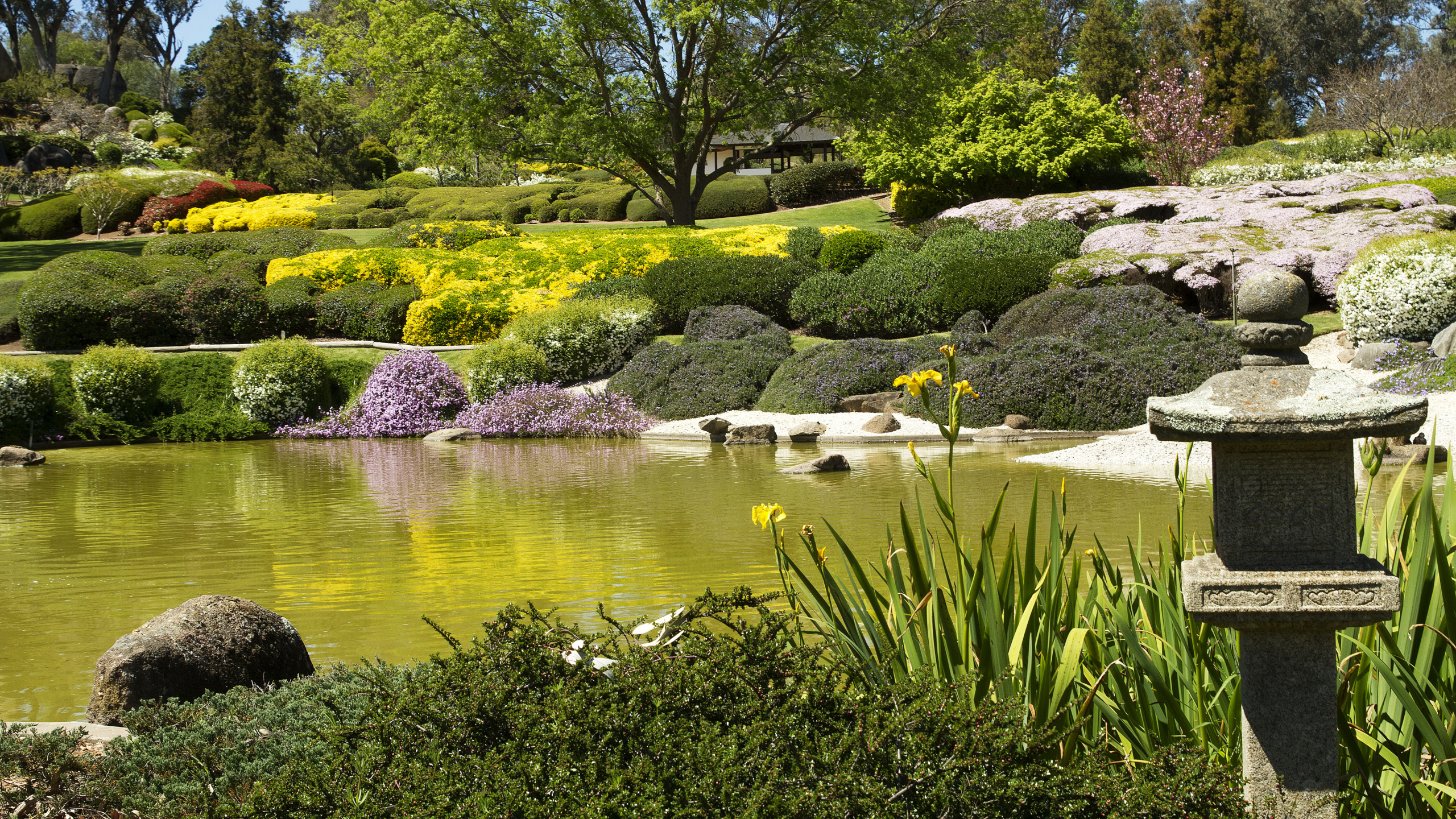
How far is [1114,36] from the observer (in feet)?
146

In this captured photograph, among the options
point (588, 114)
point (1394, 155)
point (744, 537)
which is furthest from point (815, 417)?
point (1394, 155)

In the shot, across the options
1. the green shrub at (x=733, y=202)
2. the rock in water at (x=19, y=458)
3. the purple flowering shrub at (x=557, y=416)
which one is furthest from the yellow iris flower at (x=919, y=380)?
the green shrub at (x=733, y=202)

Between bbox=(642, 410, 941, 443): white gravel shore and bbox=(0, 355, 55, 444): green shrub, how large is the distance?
897 centimetres

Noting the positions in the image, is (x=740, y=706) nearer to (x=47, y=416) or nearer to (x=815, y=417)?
(x=815, y=417)

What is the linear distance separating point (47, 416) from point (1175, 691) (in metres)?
16.9

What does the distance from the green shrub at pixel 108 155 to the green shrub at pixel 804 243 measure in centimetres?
3520

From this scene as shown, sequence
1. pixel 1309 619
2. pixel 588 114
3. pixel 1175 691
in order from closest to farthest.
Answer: pixel 1309 619
pixel 1175 691
pixel 588 114

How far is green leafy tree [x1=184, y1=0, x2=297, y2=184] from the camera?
136 feet

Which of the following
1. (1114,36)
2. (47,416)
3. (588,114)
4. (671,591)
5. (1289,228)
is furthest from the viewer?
(1114,36)

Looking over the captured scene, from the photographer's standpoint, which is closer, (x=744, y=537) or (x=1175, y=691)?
(x=1175, y=691)

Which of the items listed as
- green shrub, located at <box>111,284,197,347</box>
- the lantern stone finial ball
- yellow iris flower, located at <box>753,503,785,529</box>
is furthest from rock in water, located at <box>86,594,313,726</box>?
green shrub, located at <box>111,284,197,347</box>

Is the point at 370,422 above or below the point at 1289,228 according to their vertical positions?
below

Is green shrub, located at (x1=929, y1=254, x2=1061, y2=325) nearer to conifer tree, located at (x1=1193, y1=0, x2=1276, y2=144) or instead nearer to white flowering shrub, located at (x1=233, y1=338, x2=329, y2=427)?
white flowering shrub, located at (x1=233, y1=338, x2=329, y2=427)

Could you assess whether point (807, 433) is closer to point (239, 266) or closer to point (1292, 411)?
point (1292, 411)
